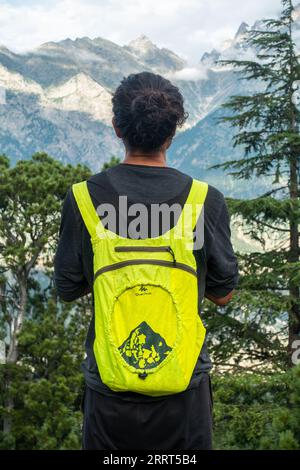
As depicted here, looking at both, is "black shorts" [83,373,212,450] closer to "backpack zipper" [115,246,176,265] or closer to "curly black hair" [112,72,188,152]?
"backpack zipper" [115,246,176,265]

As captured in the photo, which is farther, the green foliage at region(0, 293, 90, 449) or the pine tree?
the green foliage at region(0, 293, 90, 449)

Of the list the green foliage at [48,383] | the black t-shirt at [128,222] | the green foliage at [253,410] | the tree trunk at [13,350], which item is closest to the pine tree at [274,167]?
the green foliage at [253,410]

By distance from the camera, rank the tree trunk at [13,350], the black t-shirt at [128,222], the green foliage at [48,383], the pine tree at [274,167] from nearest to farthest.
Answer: the black t-shirt at [128,222] < the pine tree at [274,167] < the green foliage at [48,383] < the tree trunk at [13,350]

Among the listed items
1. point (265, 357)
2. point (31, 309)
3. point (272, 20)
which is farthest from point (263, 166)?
point (31, 309)

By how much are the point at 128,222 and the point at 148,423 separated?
25.8 inches

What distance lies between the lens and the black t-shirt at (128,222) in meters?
1.85

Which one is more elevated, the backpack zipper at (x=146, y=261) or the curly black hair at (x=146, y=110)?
the curly black hair at (x=146, y=110)

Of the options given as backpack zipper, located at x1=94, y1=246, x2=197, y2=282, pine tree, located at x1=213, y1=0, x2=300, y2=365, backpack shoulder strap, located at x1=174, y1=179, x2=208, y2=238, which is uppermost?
pine tree, located at x1=213, y1=0, x2=300, y2=365

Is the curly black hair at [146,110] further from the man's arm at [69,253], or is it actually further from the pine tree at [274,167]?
the pine tree at [274,167]

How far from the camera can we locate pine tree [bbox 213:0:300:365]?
11141mm

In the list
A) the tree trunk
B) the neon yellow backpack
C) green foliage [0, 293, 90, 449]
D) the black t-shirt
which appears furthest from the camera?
the tree trunk

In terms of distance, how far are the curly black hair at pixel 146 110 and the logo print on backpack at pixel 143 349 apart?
65 centimetres

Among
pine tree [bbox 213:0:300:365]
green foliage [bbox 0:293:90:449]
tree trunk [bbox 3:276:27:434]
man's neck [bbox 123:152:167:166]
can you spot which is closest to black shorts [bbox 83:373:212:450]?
man's neck [bbox 123:152:167:166]

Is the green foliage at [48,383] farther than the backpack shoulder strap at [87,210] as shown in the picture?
Yes
